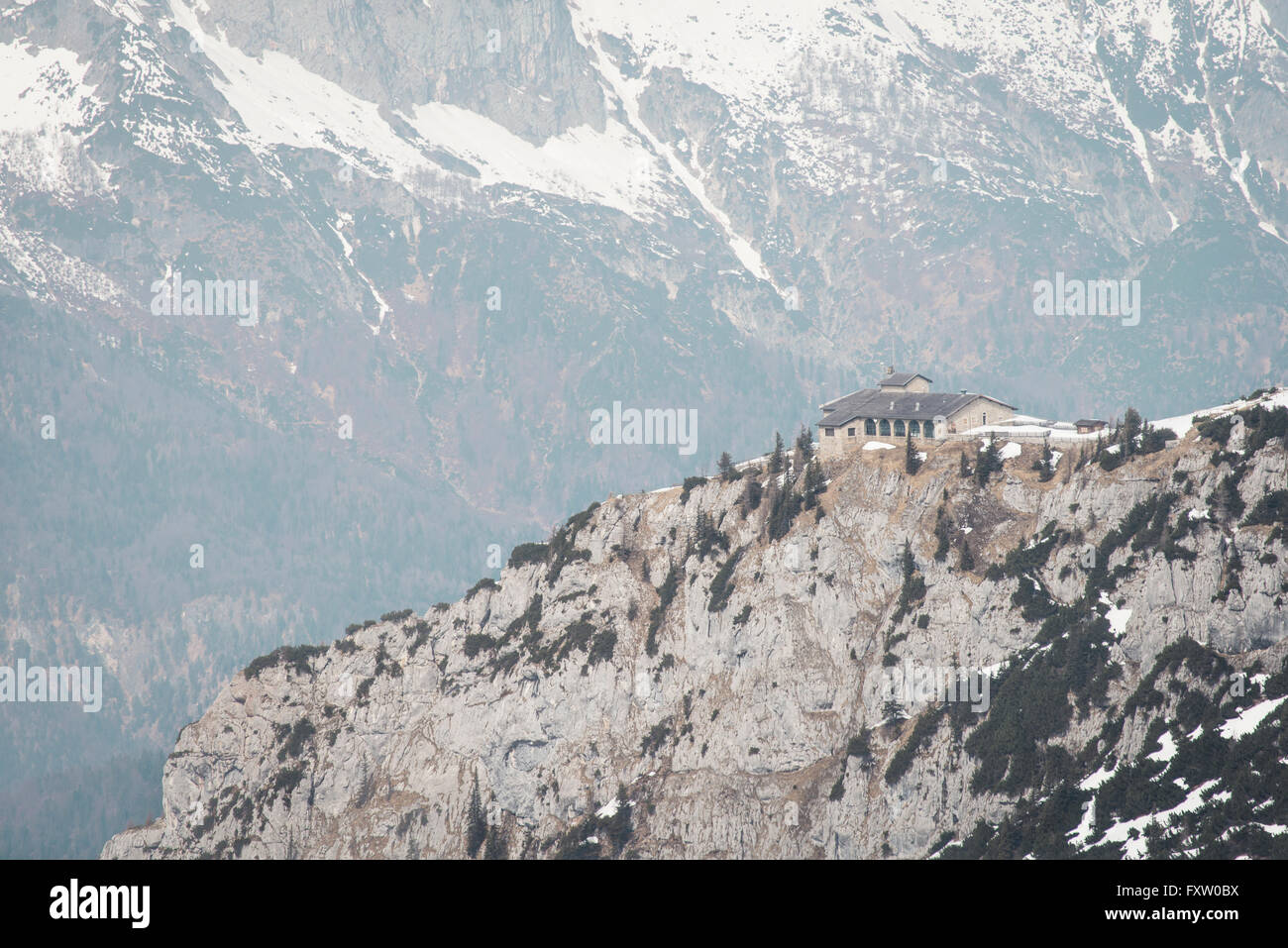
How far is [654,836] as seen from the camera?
173 m

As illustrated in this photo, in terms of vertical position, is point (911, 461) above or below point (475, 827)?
above

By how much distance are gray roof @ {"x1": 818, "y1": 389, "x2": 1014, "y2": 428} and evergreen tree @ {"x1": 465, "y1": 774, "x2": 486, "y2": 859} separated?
58.2 meters

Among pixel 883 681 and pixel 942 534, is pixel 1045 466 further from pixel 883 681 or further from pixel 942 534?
pixel 883 681

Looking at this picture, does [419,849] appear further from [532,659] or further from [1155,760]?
[1155,760]

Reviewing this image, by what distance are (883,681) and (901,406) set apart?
36.6 meters

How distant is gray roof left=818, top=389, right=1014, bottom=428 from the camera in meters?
188

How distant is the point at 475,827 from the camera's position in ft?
614

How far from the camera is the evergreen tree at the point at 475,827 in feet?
609

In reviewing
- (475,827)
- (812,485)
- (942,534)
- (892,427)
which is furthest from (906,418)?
(475,827)

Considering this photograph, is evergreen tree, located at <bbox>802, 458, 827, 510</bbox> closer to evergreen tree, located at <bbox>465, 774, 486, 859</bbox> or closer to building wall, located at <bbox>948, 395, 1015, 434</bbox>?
building wall, located at <bbox>948, 395, 1015, 434</bbox>

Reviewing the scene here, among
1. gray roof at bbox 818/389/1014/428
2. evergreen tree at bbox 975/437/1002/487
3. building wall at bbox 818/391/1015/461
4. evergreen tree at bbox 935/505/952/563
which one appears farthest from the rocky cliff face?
gray roof at bbox 818/389/1014/428
